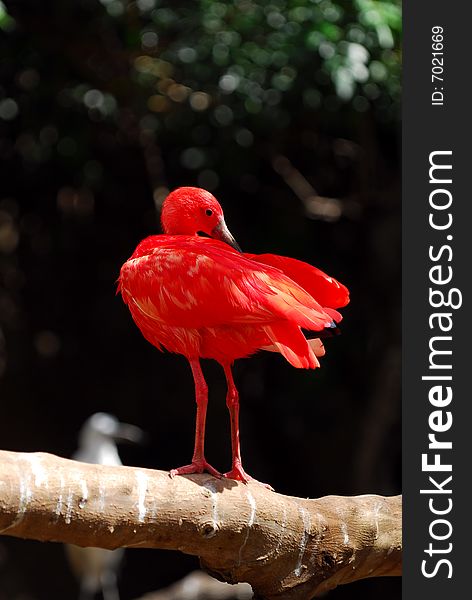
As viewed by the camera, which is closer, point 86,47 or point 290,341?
point 290,341

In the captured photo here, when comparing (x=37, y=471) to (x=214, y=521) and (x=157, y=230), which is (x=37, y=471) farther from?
(x=157, y=230)

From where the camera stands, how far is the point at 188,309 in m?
2.68

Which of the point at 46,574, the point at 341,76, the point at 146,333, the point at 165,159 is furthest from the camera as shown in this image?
the point at 46,574

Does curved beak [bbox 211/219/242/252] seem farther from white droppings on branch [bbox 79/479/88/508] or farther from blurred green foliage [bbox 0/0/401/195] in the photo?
blurred green foliage [bbox 0/0/401/195]

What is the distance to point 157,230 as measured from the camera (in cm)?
635

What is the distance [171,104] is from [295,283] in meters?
2.87

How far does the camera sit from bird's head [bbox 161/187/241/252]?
284 centimetres

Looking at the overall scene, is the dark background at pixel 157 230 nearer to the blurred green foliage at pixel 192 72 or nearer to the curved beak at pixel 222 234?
the blurred green foliage at pixel 192 72

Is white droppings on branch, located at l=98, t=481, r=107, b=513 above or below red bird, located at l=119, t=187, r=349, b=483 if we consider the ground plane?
below

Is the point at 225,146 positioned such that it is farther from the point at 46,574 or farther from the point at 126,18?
the point at 46,574

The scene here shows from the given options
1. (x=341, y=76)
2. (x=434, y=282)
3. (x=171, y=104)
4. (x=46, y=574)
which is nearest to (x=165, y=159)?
(x=171, y=104)

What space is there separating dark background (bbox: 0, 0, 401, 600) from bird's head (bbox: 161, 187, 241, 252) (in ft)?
6.70

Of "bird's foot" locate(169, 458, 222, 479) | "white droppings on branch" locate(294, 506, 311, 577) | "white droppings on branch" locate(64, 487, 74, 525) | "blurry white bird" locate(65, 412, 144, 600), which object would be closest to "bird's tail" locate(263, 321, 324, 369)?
"bird's foot" locate(169, 458, 222, 479)

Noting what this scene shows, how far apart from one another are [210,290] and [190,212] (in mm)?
289
